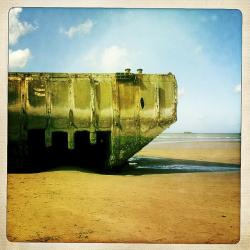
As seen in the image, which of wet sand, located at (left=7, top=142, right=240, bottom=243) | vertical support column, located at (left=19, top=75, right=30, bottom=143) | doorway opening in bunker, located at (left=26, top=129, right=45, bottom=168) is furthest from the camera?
doorway opening in bunker, located at (left=26, top=129, right=45, bottom=168)

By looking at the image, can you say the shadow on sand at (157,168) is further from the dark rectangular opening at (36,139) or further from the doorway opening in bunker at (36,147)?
the dark rectangular opening at (36,139)

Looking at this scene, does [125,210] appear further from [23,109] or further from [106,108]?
[23,109]

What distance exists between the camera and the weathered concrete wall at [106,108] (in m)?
3.01

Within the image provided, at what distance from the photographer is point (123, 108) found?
123 inches

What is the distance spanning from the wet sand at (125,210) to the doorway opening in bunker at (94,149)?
0.92 ft

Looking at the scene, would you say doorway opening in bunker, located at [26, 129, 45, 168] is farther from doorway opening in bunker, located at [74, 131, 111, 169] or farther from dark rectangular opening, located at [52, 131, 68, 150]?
doorway opening in bunker, located at [74, 131, 111, 169]

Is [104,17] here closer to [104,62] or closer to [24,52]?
[104,62]

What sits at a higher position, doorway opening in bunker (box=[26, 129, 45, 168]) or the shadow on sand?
doorway opening in bunker (box=[26, 129, 45, 168])

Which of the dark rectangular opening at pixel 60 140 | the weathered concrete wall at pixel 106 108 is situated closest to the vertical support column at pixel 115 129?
the weathered concrete wall at pixel 106 108

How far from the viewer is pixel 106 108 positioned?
10.2 feet

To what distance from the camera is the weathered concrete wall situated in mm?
3014

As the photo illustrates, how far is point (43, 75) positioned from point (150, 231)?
153 centimetres

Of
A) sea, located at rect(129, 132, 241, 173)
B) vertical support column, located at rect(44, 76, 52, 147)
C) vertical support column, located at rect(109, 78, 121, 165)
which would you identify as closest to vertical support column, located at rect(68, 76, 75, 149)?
vertical support column, located at rect(44, 76, 52, 147)

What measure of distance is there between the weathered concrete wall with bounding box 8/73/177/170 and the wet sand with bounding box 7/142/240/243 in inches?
16.9
